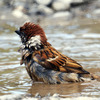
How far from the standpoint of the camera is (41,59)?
5.80 meters

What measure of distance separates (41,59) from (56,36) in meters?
5.70

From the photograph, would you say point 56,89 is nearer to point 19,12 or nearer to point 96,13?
point 96,13

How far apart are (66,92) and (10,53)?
407 cm

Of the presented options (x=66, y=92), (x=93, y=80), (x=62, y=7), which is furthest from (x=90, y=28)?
(x=66, y=92)

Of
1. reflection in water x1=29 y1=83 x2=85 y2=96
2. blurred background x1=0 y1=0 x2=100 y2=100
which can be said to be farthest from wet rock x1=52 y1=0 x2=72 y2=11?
reflection in water x1=29 y1=83 x2=85 y2=96

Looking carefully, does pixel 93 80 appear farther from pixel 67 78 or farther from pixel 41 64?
pixel 41 64

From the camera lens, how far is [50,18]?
15.6 m

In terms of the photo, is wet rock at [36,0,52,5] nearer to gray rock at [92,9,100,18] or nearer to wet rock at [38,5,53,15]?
wet rock at [38,5,53,15]

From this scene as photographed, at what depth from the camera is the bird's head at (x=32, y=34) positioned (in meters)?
5.94

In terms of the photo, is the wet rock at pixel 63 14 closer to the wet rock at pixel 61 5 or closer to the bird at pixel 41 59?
the wet rock at pixel 61 5

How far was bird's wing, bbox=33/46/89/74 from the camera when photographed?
5.79m

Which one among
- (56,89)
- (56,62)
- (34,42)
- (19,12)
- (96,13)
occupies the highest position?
(19,12)

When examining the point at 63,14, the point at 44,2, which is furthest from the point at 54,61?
the point at 44,2

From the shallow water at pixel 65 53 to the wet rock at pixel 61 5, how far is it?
2715 mm
